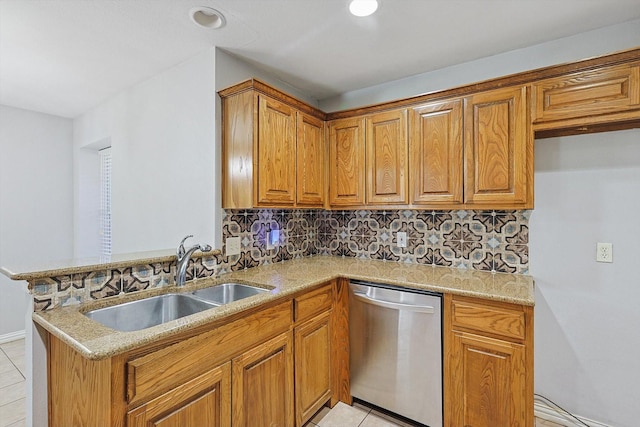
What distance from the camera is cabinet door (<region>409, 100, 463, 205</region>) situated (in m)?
2.06

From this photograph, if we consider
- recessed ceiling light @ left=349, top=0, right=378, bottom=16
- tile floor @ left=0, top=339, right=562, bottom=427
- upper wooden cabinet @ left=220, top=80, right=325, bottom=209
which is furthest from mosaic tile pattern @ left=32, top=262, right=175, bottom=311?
recessed ceiling light @ left=349, top=0, right=378, bottom=16

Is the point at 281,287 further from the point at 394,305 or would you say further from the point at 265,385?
the point at 394,305

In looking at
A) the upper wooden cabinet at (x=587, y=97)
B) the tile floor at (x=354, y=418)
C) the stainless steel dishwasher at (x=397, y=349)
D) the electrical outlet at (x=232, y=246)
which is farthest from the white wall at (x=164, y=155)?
the upper wooden cabinet at (x=587, y=97)

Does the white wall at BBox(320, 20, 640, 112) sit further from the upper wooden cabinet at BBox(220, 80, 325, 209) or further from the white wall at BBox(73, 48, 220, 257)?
the white wall at BBox(73, 48, 220, 257)

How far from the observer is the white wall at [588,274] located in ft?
5.99

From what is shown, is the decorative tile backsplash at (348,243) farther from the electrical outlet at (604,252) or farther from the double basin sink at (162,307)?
the electrical outlet at (604,252)

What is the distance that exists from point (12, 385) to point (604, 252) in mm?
4336

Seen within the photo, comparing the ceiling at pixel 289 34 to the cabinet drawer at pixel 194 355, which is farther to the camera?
the ceiling at pixel 289 34

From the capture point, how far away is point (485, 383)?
1.68 meters

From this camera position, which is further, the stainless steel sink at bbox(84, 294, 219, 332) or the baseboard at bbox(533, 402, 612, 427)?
the baseboard at bbox(533, 402, 612, 427)

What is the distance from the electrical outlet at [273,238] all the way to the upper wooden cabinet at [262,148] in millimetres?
406

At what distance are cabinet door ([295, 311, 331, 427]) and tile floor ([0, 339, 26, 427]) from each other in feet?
6.01

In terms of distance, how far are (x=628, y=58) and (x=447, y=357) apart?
1.85 meters

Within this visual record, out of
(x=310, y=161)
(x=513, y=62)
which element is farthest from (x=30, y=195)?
(x=513, y=62)
